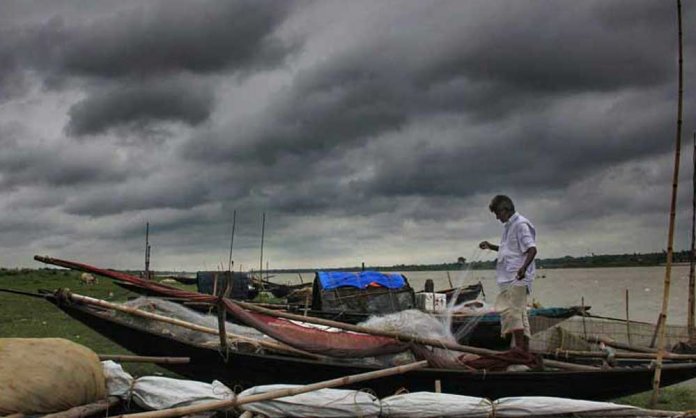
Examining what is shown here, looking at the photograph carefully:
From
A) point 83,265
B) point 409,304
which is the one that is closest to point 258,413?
point 83,265

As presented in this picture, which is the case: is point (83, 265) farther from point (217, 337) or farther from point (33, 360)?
point (33, 360)

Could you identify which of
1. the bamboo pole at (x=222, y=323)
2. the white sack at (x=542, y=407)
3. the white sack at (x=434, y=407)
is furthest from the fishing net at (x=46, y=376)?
the white sack at (x=542, y=407)

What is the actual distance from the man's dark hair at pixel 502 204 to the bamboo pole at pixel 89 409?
13.5ft

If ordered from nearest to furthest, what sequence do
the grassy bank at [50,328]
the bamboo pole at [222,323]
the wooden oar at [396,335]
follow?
the bamboo pole at [222,323]
the wooden oar at [396,335]
the grassy bank at [50,328]

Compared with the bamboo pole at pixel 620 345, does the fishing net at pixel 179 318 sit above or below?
above

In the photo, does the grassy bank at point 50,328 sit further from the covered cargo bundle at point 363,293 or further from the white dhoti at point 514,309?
the white dhoti at point 514,309

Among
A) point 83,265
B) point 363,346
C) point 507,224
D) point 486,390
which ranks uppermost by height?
point 507,224

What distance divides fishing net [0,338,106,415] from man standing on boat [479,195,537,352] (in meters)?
3.91

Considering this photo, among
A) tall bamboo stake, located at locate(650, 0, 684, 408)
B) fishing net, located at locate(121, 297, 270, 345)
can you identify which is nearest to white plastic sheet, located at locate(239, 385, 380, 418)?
fishing net, located at locate(121, 297, 270, 345)

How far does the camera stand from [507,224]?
6.47m

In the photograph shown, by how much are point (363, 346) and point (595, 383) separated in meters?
2.25

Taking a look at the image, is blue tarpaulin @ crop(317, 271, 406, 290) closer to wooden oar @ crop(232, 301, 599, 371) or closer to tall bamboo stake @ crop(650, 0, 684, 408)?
wooden oar @ crop(232, 301, 599, 371)

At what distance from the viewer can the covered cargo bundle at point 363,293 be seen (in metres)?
11.8

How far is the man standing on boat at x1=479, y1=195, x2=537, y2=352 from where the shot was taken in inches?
246
